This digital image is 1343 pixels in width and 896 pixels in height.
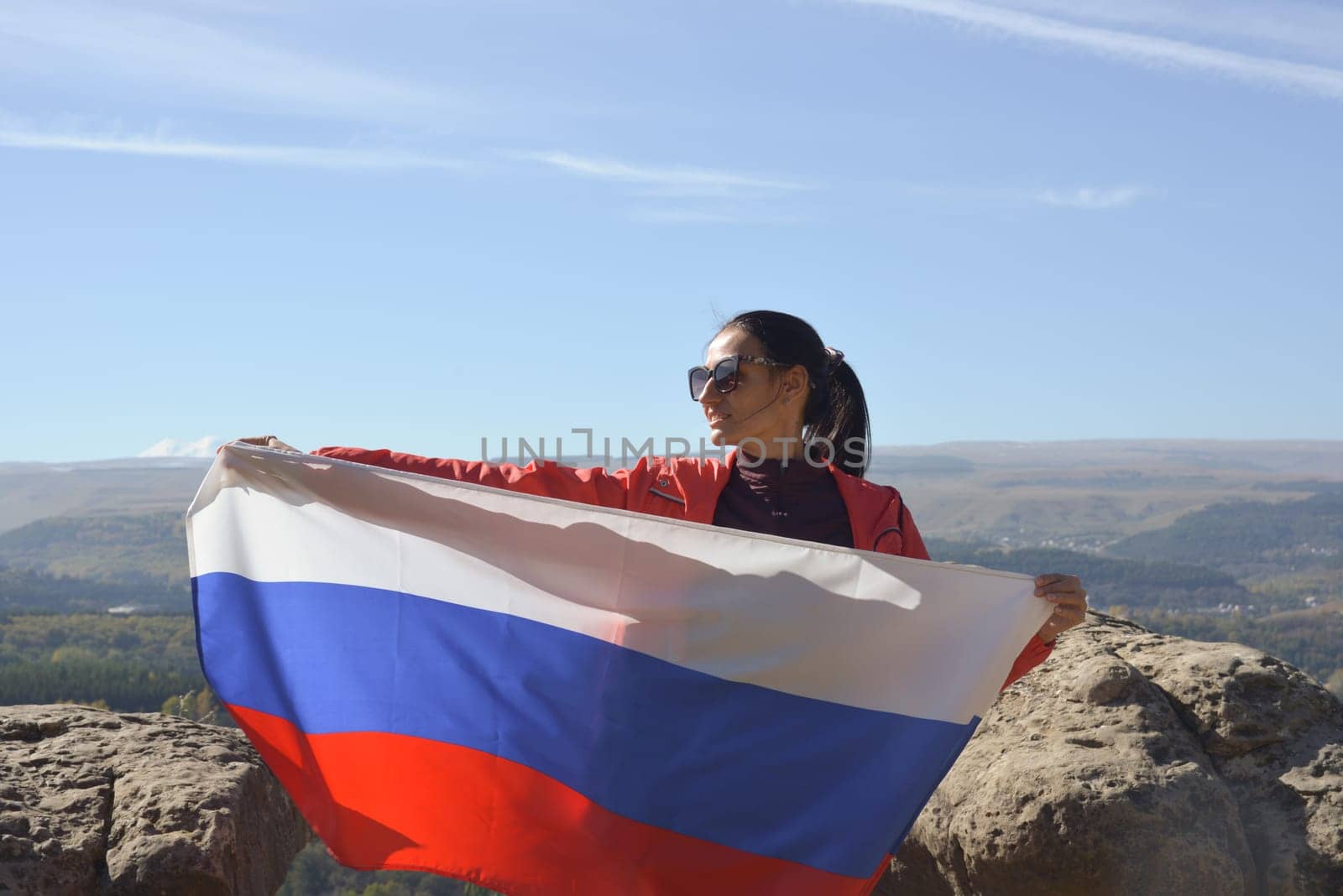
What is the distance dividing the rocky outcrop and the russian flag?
36.1 inches

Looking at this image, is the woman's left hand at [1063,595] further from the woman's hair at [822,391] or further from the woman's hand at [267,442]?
the woman's hand at [267,442]

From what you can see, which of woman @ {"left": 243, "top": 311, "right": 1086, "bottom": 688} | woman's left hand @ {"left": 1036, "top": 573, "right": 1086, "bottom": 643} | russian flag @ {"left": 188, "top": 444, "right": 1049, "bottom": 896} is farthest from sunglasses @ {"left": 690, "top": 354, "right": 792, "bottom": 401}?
woman's left hand @ {"left": 1036, "top": 573, "right": 1086, "bottom": 643}

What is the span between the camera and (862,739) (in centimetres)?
457

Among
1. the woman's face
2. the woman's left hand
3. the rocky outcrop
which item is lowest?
the rocky outcrop

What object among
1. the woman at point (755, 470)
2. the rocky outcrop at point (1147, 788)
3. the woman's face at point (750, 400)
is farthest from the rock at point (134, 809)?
the rocky outcrop at point (1147, 788)

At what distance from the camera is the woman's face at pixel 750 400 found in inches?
213

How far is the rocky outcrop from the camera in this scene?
5.01 meters

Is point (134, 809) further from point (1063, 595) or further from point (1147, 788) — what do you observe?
point (1147, 788)

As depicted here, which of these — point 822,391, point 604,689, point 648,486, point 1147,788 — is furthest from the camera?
point 822,391

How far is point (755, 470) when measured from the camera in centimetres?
546

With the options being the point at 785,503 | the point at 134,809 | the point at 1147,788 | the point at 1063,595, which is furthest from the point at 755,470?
the point at 134,809

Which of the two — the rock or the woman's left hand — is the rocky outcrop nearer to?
the woman's left hand

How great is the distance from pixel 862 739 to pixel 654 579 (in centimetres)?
98

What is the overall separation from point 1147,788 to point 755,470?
2087 millimetres
